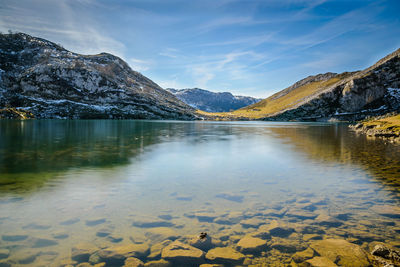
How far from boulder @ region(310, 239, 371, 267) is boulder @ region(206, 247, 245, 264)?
305 cm

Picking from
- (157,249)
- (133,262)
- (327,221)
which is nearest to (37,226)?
(133,262)

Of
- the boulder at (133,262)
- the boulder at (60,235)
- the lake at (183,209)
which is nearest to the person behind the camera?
the boulder at (133,262)

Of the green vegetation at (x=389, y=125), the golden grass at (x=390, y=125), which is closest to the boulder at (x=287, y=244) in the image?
the green vegetation at (x=389, y=125)

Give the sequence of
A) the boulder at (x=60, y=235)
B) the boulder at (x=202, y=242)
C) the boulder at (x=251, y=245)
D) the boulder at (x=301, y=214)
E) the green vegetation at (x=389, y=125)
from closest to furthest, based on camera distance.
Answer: the boulder at (x=251, y=245)
the boulder at (x=202, y=242)
the boulder at (x=60, y=235)
the boulder at (x=301, y=214)
the green vegetation at (x=389, y=125)

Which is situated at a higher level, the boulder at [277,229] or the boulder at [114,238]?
the boulder at [277,229]

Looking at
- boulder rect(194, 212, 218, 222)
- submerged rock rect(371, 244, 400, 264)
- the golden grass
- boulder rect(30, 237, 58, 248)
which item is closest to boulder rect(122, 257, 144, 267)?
boulder rect(30, 237, 58, 248)

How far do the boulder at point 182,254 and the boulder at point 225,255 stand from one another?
0.37m

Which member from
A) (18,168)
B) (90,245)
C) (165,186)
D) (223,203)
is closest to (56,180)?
(18,168)

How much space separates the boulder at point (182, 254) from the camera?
8.32m

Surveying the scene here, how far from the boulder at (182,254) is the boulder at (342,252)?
4.49 meters

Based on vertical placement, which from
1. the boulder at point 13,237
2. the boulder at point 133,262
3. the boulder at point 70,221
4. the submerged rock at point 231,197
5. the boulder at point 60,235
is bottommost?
the boulder at point 133,262

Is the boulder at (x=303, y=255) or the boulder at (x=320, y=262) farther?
the boulder at (x=303, y=255)

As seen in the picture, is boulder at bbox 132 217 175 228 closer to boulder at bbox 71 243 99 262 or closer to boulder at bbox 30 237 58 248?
boulder at bbox 71 243 99 262

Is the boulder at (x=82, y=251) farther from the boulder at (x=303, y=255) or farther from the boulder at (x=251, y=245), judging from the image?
the boulder at (x=303, y=255)
